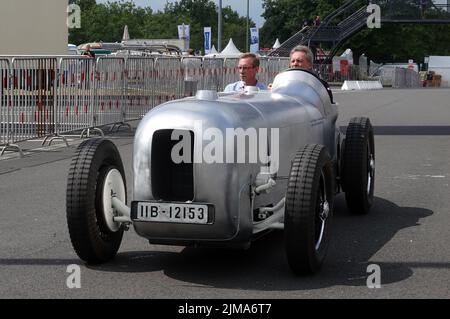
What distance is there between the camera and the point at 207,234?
5.71 m

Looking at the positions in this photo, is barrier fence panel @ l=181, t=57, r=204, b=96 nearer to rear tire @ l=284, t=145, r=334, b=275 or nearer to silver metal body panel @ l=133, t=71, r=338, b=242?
silver metal body panel @ l=133, t=71, r=338, b=242

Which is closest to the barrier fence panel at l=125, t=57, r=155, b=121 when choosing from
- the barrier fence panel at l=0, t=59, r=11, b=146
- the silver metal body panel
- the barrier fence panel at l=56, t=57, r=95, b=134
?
the barrier fence panel at l=56, t=57, r=95, b=134

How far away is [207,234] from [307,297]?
0.78 metres

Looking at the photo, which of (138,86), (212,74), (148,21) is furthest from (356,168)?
(148,21)

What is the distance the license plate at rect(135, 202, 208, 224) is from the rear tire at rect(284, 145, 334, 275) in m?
0.55

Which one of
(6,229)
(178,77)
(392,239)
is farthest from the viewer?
(178,77)

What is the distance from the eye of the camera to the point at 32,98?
14992 millimetres

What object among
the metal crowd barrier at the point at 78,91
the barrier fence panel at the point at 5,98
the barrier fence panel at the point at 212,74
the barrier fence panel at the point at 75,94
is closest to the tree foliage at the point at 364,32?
the barrier fence panel at the point at 212,74

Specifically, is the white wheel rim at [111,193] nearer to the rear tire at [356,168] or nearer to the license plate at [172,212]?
the license plate at [172,212]

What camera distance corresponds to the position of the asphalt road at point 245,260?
5.53 metres

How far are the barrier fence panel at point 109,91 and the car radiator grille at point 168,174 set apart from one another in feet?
37.4

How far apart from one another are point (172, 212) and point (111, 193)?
744 millimetres

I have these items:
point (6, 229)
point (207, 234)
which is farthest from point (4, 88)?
point (207, 234)
